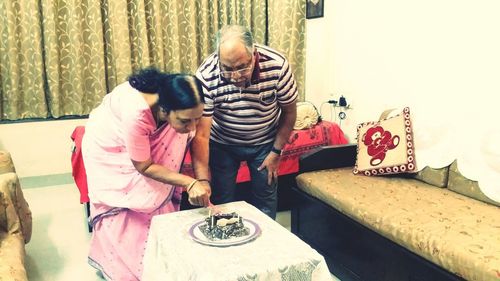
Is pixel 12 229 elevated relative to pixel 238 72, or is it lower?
lower

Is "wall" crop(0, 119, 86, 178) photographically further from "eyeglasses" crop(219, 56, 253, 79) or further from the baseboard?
"eyeglasses" crop(219, 56, 253, 79)

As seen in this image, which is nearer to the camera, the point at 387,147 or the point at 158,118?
the point at 158,118

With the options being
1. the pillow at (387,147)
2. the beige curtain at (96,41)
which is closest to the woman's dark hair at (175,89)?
the pillow at (387,147)

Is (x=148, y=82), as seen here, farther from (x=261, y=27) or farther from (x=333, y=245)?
(x=261, y=27)

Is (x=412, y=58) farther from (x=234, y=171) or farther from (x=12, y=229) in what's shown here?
(x=12, y=229)

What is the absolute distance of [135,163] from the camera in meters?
1.65

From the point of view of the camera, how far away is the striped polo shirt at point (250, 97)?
6.05ft

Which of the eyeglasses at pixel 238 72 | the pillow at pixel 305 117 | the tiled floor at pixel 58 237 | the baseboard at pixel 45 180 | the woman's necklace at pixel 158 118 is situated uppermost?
the eyeglasses at pixel 238 72

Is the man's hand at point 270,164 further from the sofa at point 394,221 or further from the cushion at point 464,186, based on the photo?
the cushion at point 464,186

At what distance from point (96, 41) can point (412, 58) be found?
7.52 ft

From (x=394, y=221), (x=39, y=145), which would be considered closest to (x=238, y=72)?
(x=394, y=221)

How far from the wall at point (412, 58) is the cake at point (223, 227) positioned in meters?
1.33

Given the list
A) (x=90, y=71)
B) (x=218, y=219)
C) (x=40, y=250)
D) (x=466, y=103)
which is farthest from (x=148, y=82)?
(x=90, y=71)

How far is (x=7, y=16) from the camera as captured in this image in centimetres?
313
